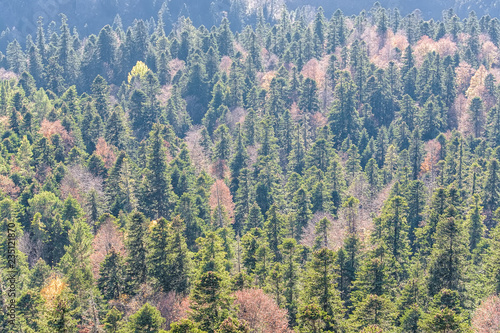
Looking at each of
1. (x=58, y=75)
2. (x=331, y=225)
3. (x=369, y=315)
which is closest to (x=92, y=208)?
(x=331, y=225)

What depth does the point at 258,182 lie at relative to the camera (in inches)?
3880

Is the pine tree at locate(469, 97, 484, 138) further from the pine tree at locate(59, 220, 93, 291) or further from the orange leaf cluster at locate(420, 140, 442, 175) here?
the pine tree at locate(59, 220, 93, 291)

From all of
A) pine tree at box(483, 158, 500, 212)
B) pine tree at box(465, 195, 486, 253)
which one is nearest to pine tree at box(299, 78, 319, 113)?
pine tree at box(483, 158, 500, 212)

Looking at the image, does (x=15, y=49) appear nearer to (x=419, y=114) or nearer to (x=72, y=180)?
(x=72, y=180)

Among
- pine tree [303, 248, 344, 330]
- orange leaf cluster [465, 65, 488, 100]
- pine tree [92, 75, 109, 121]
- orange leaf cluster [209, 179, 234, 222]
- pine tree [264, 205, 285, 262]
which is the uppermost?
orange leaf cluster [465, 65, 488, 100]

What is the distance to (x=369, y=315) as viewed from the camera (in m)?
51.6

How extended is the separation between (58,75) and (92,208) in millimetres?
80251

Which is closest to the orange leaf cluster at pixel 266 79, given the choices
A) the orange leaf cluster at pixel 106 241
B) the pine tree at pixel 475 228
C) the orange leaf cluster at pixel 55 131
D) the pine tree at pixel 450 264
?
the orange leaf cluster at pixel 55 131

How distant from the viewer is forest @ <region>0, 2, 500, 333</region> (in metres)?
57.1

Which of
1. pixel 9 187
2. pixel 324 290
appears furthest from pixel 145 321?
pixel 9 187

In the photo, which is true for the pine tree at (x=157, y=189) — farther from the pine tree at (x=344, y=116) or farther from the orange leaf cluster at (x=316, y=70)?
the orange leaf cluster at (x=316, y=70)

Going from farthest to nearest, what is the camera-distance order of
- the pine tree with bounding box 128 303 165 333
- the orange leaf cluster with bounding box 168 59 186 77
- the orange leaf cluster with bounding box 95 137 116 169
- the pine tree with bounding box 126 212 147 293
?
the orange leaf cluster with bounding box 168 59 186 77 < the orange leaf cluster with bounding box 95 137 116 169 < the pine tree with bounding box 126 212 147 293 < the pine tree with bounding box 128 303 165 333

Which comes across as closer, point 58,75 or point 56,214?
point 56,214

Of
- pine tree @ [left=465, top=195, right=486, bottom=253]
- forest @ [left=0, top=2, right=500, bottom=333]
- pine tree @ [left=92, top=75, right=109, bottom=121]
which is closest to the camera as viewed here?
forest @ [left=0, top=2, right=500, bottom=333]
